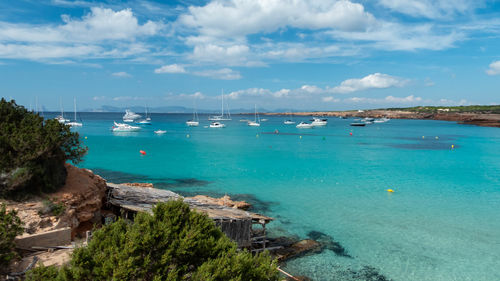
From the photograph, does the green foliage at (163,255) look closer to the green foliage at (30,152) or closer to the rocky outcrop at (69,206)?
the rocky outcrop at (69,206)

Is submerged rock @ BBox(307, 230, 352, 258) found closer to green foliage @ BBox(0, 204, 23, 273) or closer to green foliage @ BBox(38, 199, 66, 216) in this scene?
green foliage @ BBox(38, 199, 66, 216)

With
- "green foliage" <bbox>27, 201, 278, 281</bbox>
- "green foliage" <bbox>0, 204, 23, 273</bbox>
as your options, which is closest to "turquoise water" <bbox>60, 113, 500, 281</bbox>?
"green foliage" <bbox>27, 201, 278, 281</bbox>

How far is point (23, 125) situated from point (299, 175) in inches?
1017

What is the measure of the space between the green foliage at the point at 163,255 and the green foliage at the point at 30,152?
6469 millimetres

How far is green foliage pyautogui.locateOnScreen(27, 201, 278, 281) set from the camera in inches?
297

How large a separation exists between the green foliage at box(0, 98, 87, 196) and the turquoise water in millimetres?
10950

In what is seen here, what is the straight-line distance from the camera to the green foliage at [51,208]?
1266 centimetres

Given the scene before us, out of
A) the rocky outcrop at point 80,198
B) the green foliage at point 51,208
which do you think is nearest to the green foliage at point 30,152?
the rocky outcrop at point 80,198

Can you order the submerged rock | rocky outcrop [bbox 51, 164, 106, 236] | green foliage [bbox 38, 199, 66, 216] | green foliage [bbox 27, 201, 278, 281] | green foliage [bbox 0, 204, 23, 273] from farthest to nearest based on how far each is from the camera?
the submerged rock, rocky outcrop [bbox 51, 164, 106, 236], green foliage [bbox 38, 199, 66, 216], green foliage [bbox 0, 204, 23, 273], green foliage [bbox 27, 201, 278, 281]

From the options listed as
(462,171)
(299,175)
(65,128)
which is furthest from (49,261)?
(462,171)

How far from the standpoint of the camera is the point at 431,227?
65.8 feet

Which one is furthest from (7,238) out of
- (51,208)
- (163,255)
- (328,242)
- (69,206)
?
(328,242)

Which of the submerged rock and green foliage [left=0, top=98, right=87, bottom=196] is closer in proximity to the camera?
green foliage [left=0, top=98, right=87, bottom=196]

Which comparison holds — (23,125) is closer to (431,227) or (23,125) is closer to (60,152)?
(60,152)
